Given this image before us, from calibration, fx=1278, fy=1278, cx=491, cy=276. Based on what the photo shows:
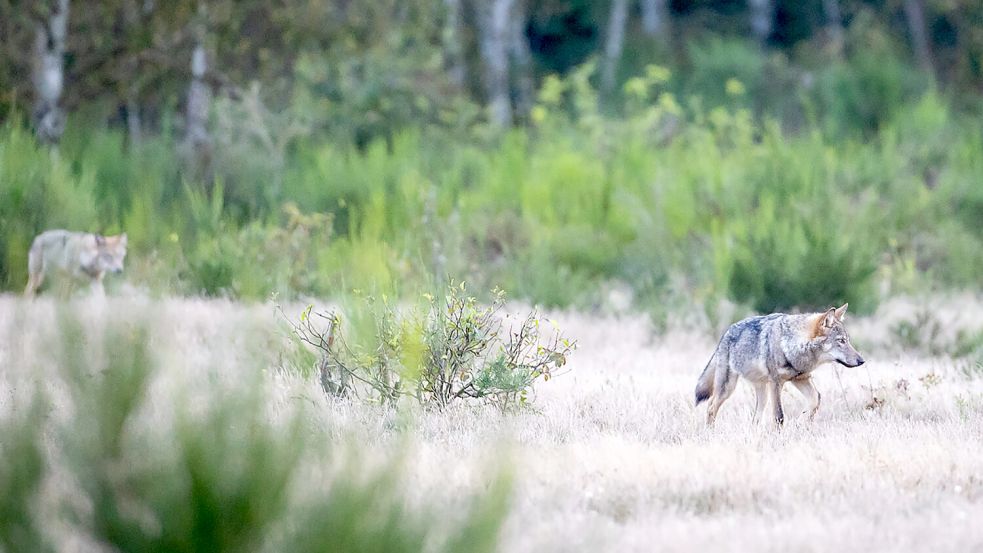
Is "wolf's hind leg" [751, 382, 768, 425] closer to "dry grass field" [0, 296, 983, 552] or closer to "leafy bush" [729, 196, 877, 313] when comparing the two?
"dry grass field" [0, 296, 983, 552]

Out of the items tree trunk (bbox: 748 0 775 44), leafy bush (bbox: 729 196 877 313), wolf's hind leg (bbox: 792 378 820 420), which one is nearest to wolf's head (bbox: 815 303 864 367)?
wolf's hind leg (bbox: 792 378 820 420)

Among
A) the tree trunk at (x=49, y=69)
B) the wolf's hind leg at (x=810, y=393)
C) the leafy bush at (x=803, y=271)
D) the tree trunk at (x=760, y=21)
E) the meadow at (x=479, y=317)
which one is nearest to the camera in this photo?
the meadow at (x=479, y=317)

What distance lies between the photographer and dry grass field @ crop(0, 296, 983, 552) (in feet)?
14.0

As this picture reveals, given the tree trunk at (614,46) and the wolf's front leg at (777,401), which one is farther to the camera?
the tree trunk at (614,46)

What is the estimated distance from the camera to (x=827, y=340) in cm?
612

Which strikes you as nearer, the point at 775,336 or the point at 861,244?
the point at 775,336

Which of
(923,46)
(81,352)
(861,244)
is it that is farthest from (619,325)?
(923,46)

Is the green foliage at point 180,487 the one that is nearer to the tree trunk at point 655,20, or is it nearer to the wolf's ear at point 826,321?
the wolf's ear at point 826,321

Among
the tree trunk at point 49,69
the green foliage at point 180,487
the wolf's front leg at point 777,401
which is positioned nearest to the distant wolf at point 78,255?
the tree trunk at point 49,69

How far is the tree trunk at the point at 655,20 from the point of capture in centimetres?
2631

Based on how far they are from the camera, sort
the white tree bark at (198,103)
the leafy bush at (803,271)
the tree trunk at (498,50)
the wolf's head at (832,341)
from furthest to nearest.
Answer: the tree trunk at (498,50)
the white tree bark at (198,103)
the leafy bush at (803,271)
the wolf's head at (832,341)

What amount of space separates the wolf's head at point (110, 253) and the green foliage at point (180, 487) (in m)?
6.13

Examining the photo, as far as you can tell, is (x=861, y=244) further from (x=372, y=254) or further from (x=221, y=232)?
(x=221, y=232)

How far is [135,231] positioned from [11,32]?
3580 mm
